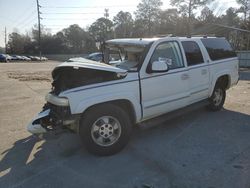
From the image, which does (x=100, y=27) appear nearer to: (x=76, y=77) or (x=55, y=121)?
(x=76, y=77)

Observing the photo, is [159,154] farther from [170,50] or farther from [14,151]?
[14,151]

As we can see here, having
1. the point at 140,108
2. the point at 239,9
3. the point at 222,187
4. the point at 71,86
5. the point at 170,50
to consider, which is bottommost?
the point at 222,187

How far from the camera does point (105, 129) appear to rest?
436cm

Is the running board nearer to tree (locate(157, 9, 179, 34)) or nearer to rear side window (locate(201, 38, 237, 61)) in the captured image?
rear side window (locate(201, 38, 237, 61))

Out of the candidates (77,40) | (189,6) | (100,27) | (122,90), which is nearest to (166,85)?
(122,90)

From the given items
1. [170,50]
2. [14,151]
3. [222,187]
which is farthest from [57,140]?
[222,187]

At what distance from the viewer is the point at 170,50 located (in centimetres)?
532

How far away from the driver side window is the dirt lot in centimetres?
140

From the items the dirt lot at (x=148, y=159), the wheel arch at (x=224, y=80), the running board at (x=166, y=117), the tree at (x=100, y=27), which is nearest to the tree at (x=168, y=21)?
the tree at (x=100, y=27)

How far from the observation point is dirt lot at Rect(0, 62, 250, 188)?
11.9 ft

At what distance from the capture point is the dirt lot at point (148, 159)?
3619mm

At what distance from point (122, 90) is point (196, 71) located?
2.13 meters

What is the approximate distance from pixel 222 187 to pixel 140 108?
187 cm

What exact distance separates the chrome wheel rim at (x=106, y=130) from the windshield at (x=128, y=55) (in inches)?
40.3
